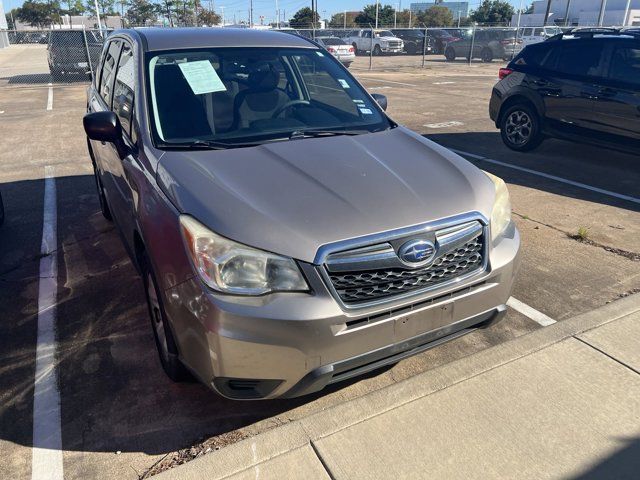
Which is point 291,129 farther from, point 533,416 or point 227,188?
point 533,416

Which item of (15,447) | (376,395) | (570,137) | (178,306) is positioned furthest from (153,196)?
(570,137)

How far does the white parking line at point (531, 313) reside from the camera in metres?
3.70

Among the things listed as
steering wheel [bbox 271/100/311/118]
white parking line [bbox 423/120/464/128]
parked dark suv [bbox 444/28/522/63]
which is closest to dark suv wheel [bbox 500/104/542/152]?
white parking line [bbox 423/120/464/128]

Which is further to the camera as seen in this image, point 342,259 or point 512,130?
point 512,130

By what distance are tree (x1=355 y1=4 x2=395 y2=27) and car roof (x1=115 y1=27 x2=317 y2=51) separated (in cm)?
5720

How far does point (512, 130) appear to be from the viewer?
8.49 m

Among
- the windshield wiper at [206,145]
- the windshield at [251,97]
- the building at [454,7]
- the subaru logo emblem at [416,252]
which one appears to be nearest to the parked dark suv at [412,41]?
the windshield at [251,97]

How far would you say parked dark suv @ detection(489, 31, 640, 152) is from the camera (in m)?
6.84

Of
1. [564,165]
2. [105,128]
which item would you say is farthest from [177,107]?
[564,165]

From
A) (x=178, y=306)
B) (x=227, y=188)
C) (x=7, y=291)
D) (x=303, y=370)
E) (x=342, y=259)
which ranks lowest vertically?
(x=7, y=291)

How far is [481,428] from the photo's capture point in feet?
8.89

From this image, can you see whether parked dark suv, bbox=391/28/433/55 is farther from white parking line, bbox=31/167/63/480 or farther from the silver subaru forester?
the silver subaru forester

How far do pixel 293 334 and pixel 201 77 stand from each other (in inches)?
80.6

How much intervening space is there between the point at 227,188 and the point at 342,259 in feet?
2.29
